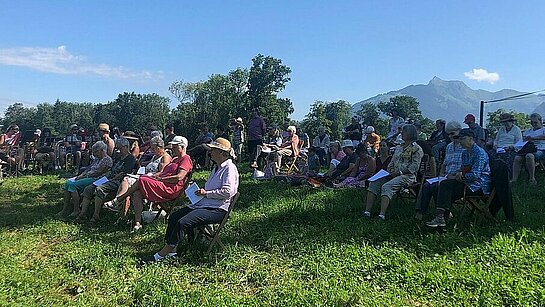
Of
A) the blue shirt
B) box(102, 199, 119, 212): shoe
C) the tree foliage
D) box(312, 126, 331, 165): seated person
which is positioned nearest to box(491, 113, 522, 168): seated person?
the blue shirt

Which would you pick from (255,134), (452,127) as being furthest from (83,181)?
(255,134)

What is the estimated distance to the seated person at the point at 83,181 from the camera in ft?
24.2

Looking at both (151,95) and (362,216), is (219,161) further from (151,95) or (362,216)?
(151,95)

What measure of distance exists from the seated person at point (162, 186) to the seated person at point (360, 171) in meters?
3.33

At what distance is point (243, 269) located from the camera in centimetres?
467

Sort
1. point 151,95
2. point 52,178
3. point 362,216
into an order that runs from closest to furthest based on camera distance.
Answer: point 362,216, point 52,178, point 151,95

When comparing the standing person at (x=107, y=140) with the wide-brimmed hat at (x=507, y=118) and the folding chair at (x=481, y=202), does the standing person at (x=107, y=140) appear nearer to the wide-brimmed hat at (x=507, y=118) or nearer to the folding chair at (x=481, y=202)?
the folding chair at (x=481, y=202)

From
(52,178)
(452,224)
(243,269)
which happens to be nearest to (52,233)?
(243,269)

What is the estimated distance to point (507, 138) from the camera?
9164mm

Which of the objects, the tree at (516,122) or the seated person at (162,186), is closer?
the seated person at (162,186)

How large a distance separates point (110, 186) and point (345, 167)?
4.59 meters

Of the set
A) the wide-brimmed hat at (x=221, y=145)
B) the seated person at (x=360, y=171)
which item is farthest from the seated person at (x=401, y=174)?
the wide-brimmed hat at (x=221, y=145)

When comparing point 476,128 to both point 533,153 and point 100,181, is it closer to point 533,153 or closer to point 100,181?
point 533,153

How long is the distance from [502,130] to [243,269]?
694 centimetres
